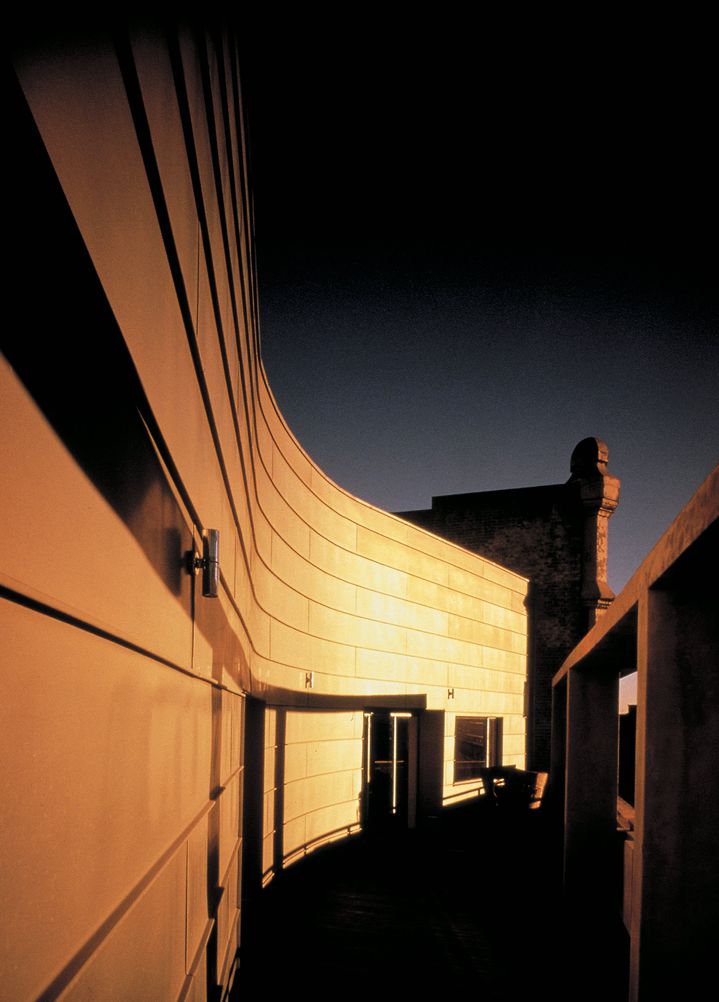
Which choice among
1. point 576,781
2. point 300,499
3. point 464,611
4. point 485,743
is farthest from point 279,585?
point 485,743

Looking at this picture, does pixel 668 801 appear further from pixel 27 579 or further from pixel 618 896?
pixel 618 896

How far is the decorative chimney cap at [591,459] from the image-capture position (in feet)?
50.6

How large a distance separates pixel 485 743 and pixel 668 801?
10.7 meters

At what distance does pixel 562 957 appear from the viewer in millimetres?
5863

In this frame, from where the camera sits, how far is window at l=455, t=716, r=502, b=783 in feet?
39.5

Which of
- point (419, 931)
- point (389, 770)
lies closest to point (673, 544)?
point (419, 931)

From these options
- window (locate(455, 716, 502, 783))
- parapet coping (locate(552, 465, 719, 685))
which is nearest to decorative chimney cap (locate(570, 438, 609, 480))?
window (locate(455, 716, 502, 783))

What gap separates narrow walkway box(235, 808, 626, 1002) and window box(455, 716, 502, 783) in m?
2.42

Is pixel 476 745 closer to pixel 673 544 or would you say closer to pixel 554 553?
pixel 554 553

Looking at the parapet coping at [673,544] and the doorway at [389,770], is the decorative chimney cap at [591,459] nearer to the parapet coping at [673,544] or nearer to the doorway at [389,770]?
the doorway at [389,770]

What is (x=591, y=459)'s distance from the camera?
15.5 meters

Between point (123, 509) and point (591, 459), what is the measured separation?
15319 millimetres

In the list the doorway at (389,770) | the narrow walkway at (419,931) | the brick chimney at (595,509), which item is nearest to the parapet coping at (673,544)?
the narrow walkway at (419,931)

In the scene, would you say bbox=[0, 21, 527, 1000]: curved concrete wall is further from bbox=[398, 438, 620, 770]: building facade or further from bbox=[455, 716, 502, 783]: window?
bbox=[398, 438, 620, 770]: building facade
